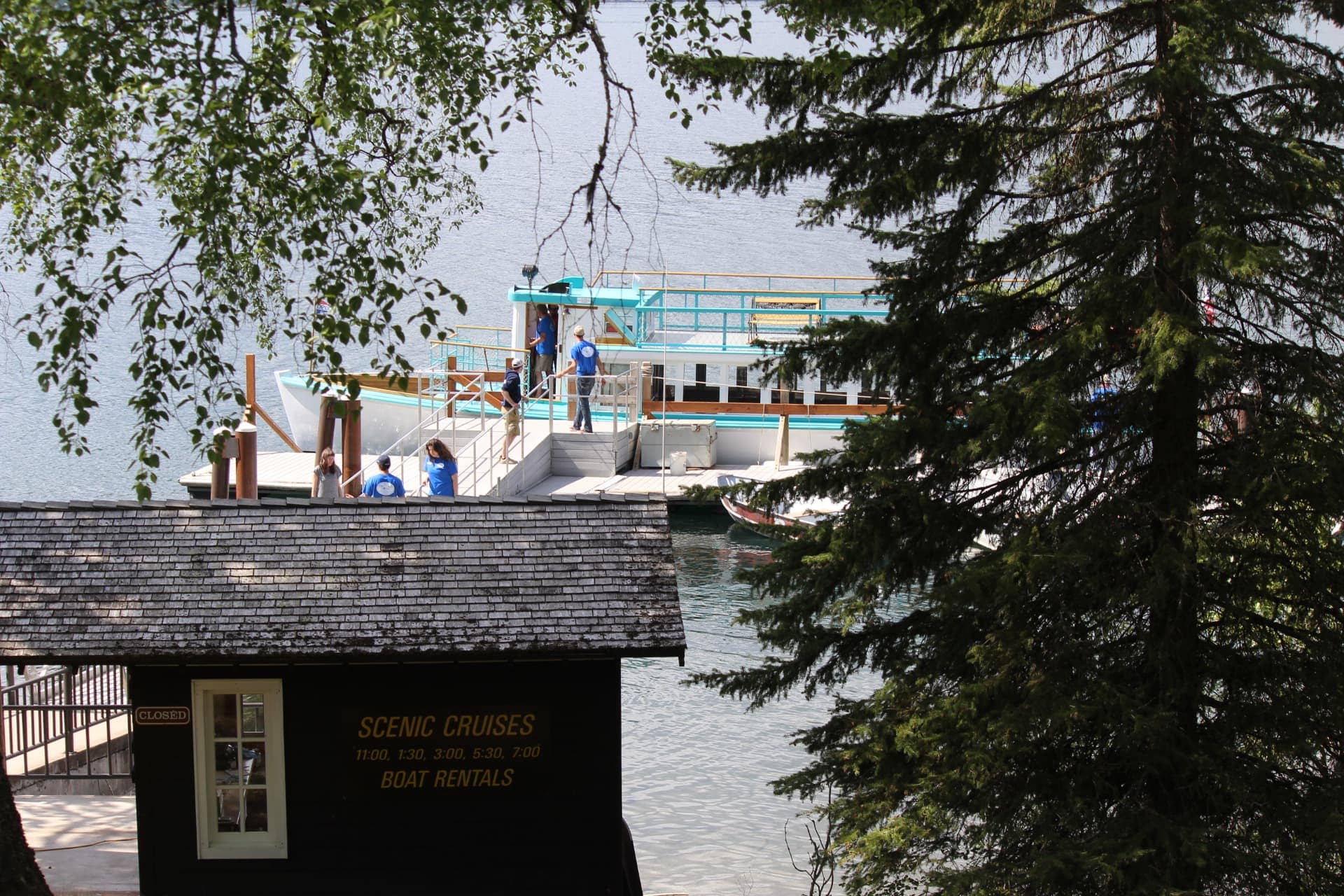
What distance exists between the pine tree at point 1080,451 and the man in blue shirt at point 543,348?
19421 millimetres

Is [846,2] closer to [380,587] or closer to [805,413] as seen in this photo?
[380,587]

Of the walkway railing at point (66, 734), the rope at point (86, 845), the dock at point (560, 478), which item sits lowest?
the rope at point (86, 845)

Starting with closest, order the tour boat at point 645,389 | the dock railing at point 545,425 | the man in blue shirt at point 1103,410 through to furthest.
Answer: the man in blue shirt at point 1103,410
the dock railing at point 545,425
the tour boat at point 645,389

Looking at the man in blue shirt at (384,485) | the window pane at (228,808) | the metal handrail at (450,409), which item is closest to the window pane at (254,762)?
the window pane at (228,808)

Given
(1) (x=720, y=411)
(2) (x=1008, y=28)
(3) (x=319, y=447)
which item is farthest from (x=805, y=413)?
(2) (x=1008, y=28)

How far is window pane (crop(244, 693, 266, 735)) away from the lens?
35.8ft

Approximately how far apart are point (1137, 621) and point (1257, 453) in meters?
1.41

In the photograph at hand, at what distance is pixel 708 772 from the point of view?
17.7m

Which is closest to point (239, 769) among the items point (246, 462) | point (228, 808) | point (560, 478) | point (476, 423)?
point (228, 808)

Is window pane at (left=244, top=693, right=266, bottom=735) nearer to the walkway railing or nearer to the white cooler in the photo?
the walkway railing

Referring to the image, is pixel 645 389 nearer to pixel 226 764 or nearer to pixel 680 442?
pixel 680 442

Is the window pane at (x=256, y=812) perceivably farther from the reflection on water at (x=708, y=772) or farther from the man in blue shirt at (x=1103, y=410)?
the man in blue shirt at (x=1103, y=410)

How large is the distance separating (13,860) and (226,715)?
2.55 meters

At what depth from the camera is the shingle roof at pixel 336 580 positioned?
10250 millimetres
